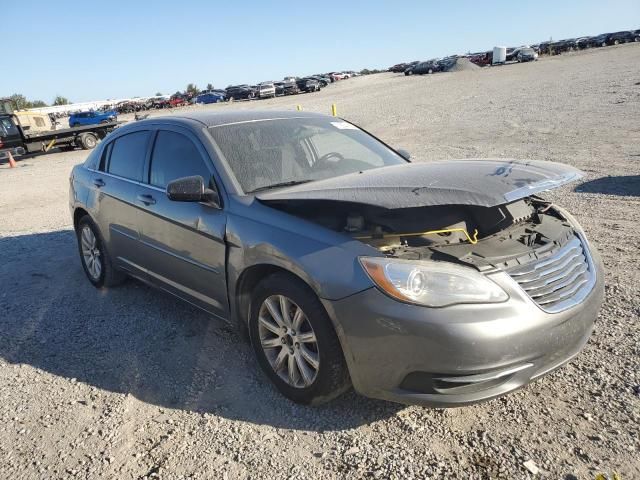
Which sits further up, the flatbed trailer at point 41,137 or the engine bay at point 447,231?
the engine bay at point 447,231

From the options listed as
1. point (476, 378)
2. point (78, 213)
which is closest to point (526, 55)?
point (78, 213)

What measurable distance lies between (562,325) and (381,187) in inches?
47.5

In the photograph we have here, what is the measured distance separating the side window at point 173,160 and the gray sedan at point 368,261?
0.02 m

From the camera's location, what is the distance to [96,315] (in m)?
4.68

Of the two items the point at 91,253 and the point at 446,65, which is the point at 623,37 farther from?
the point at 91,253

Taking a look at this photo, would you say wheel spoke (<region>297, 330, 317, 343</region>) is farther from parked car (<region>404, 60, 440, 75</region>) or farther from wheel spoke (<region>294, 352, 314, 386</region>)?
parked car (<region>404, 60, 440, 75</region>)

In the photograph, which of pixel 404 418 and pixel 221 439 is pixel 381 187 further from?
pixel 221 439

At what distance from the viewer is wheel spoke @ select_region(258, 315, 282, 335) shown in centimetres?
312

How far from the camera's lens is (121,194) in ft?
15.0

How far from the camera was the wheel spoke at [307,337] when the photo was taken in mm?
2869

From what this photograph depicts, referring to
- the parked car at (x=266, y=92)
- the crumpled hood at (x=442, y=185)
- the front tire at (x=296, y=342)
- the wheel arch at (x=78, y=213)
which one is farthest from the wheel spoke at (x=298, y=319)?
the parked car at (x=266, y=92)

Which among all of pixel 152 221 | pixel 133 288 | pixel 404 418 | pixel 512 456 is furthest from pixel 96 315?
pixel 512 456

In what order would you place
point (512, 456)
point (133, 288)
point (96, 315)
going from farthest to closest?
1. point (133, 288)
2. point (96, 315)
3. point (512, 456)

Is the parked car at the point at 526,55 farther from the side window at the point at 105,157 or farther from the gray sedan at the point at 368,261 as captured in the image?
the gray sedan at the point at 368,261
